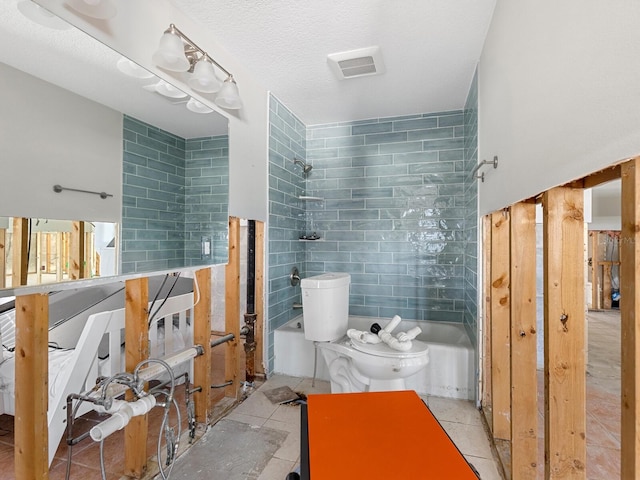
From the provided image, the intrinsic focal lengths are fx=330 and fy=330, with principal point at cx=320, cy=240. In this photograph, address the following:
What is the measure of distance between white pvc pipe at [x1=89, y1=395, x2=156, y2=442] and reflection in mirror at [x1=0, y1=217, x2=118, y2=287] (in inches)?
22.2

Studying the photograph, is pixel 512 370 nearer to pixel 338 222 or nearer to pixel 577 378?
pixel 577 378

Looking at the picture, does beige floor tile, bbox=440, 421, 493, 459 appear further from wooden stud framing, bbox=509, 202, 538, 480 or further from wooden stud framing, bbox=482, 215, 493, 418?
wooden stud framing, bbox=509, 202, 538, 480

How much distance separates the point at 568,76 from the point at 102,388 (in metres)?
1.97

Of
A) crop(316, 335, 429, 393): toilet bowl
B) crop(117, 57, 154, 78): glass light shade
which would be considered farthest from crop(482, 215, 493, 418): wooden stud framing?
A: crop(117, 57, 154, 78): glass light shade

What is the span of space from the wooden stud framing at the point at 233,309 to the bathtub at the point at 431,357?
0.54 metres

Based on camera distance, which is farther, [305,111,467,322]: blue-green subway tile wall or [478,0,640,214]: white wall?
[305,111,467,322]: blue-green subway tile wall

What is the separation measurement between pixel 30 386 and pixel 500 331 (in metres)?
2.21

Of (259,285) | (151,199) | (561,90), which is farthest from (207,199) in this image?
(561,90)

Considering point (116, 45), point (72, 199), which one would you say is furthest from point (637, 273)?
point (116, 45)

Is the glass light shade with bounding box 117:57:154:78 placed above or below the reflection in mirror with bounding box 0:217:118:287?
above

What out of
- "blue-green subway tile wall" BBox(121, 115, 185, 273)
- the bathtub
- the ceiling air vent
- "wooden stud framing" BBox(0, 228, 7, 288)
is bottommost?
the bathtub

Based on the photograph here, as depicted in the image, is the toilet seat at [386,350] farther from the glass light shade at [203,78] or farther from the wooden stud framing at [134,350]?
the glass light shade at [203,78]

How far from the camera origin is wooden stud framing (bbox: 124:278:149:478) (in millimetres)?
1596

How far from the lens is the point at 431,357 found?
8.39 feet
